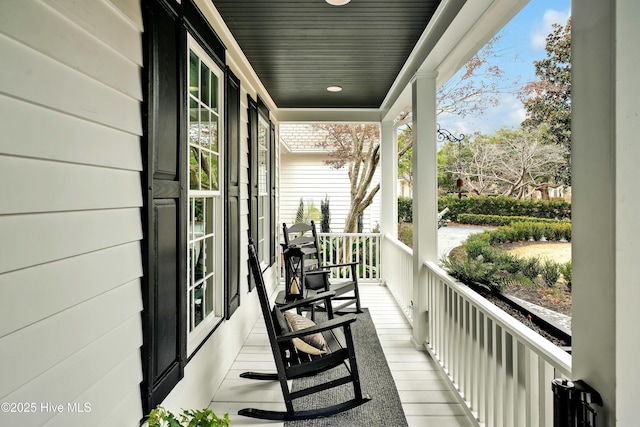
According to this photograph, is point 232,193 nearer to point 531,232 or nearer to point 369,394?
point 369,394

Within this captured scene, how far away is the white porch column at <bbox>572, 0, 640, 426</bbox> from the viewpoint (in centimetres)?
100

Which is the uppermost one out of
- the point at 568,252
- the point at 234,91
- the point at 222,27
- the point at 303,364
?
the point at 222,27

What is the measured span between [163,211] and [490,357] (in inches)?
74.0

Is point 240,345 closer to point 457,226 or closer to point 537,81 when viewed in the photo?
point 457,226

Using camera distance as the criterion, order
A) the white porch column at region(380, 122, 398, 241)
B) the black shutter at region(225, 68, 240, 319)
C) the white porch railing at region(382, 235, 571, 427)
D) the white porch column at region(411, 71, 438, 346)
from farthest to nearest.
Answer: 1. the white porch column at region(380, 122, 398, 241)
2. the white porch column at region(411, 71, 438, 346)
3. the black shutter at region(225, 68, 240, 319)
4. the white porch railing at region(382, 235, 571, 427)

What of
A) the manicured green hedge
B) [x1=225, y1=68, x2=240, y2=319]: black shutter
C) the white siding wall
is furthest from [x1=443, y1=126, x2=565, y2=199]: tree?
the white siding wall

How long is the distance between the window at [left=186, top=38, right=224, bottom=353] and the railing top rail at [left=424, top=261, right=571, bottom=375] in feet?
5.58

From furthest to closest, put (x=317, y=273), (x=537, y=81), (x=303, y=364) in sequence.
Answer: (x=317, y=273)
(x=303, y=364)
(x=537, y=81)

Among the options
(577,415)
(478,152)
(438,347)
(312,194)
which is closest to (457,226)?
(478,152)

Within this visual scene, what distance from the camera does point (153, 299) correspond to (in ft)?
5.31

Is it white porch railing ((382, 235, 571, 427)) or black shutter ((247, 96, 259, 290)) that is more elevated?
black shutter ((247, 96, 259, 290))

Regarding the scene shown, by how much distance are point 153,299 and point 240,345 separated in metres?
2.05

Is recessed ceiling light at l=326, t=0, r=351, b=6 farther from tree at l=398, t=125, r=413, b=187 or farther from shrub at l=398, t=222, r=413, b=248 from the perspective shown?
tree at l=398, t=125, r=413, b=187

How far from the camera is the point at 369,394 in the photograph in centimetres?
263
